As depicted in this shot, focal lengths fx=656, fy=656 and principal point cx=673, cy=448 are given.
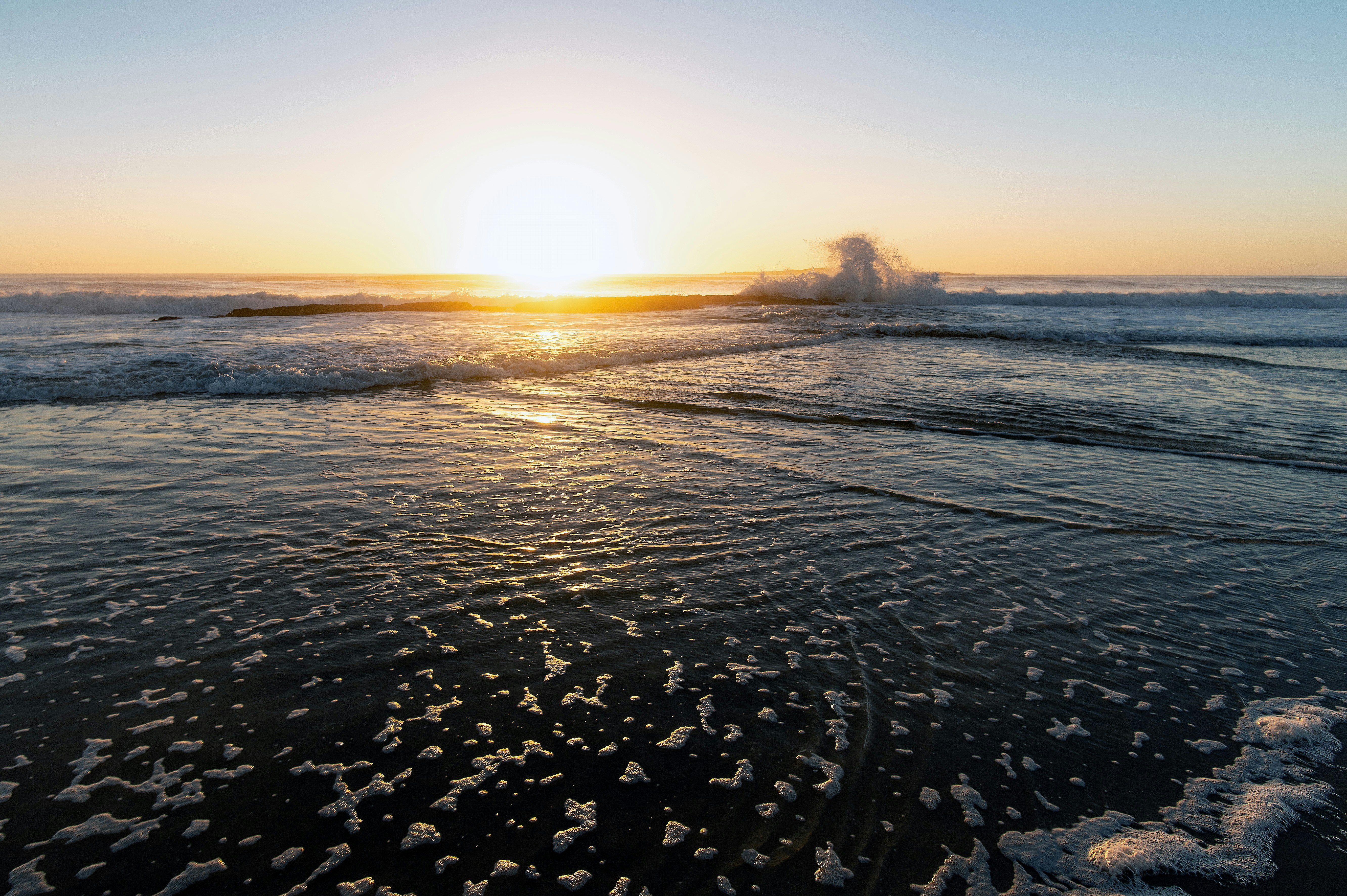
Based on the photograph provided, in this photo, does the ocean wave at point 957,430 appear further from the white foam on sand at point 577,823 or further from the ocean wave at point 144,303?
the ocean wave at point 144,303

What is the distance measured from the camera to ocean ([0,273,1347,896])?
2.59 metres

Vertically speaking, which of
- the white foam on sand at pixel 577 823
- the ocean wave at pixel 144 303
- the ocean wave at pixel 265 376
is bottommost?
the white foam on sand at pixel 577 823

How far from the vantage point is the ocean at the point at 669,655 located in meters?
2.59

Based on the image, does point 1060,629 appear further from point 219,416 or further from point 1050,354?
point 1050,354

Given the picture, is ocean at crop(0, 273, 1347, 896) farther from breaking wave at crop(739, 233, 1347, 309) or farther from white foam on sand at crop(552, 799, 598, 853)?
breaking wave at crop(739, 233, 1347, 309)

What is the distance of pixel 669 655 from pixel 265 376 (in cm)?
1178

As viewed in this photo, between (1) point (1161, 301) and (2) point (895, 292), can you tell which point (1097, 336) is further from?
(1) point (1161, 301)

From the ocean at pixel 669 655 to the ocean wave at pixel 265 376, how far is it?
147 centimetres

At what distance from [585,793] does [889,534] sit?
3.71 m

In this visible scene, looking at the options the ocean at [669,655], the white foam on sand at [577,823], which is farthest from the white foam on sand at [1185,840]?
the white foam on sand at [577,823]

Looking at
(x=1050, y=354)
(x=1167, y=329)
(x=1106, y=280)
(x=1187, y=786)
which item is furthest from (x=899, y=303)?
(x=1106, y=280)

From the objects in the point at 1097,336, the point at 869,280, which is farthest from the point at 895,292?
the point at 1097,336

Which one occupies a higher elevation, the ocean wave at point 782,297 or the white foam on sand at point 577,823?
the ocean wave at point 782,297

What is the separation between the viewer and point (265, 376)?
12398 mm
